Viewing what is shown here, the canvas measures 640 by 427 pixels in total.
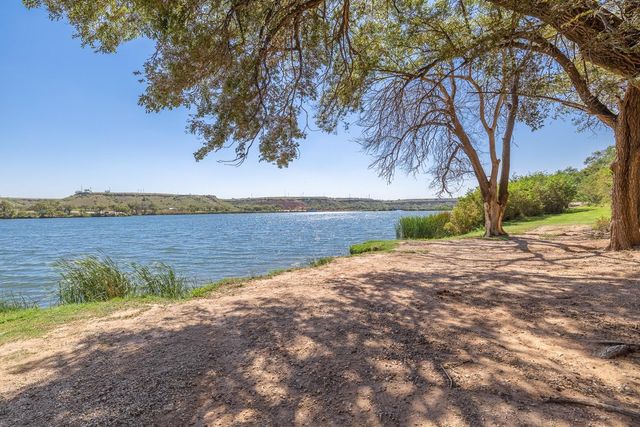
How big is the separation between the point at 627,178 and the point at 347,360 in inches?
358

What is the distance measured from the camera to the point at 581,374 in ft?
8.61

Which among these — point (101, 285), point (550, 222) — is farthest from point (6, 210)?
point (550, 222)

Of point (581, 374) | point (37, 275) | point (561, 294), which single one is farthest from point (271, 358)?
point (37, 275)

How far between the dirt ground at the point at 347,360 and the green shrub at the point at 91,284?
3211mm

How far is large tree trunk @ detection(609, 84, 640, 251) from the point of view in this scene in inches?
309

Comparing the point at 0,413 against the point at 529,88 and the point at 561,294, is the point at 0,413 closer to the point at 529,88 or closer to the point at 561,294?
the point at 561,294

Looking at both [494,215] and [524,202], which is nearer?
[494,215]

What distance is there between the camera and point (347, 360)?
305 centimetres

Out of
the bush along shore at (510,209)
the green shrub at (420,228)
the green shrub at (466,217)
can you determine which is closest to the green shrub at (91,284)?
the green shrub at (420,228)

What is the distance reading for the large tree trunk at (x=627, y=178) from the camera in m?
7.84

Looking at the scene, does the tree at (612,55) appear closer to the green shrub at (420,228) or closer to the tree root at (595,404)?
the tree root at (595,404)

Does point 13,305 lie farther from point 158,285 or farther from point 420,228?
point 420,228

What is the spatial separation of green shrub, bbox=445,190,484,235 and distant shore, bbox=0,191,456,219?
76.7m

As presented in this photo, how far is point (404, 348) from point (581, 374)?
1.38 meters
